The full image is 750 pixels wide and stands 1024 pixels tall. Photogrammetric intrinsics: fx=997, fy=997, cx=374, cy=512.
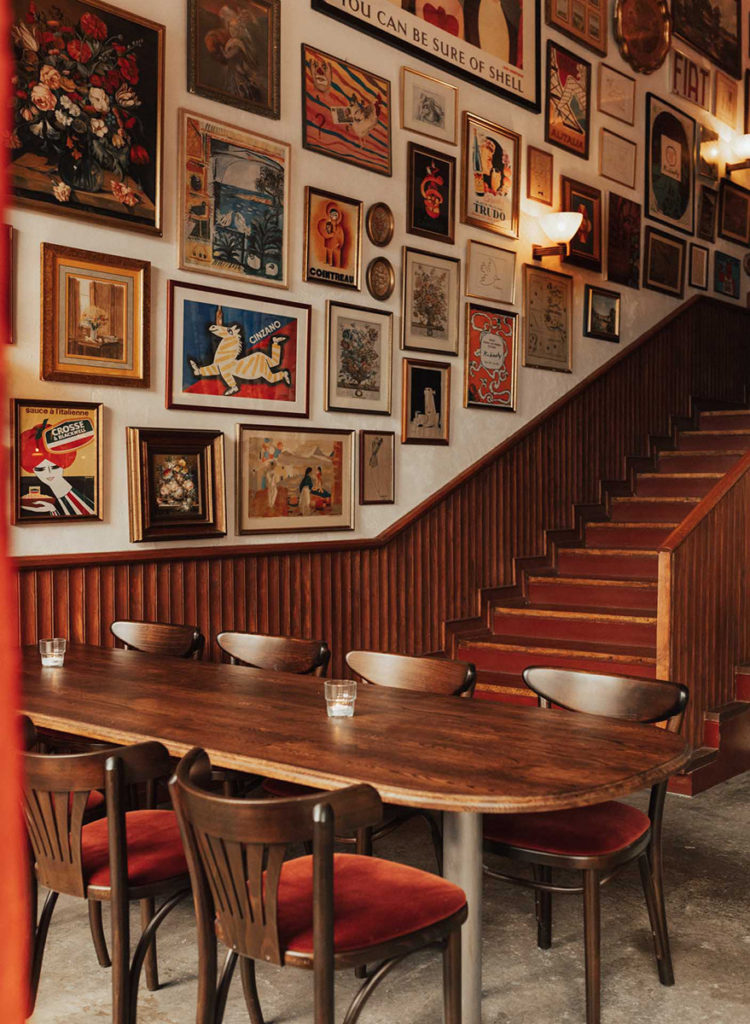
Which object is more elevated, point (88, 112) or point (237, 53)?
point (237, 53)

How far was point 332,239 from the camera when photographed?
5.36m

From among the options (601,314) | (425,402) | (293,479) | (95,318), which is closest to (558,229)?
(601,314)

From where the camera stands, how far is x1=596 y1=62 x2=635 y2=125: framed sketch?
7.47m

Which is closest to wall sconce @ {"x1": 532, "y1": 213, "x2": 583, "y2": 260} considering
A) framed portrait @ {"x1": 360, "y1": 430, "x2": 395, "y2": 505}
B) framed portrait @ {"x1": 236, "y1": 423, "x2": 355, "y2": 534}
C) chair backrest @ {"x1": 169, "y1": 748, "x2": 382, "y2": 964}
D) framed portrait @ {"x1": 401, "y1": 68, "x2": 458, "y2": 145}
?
framed portrait @ {"x1": 401, "y1": 68, "x2": 458, "y2": 145}

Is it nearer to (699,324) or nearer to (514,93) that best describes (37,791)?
(514,93)

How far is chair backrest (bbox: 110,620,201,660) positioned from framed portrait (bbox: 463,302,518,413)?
287 cm

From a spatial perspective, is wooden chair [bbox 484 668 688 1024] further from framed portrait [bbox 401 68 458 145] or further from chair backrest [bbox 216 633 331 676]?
framed portrait [bbox 401 68 458 145]

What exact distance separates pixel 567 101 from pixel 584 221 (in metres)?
0.84

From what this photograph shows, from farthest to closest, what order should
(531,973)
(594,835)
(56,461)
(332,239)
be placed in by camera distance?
(332,239) < (56,461) < (531,973) < (594,835)

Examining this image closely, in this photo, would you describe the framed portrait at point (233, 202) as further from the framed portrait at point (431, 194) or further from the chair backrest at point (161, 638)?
the chair backrest at point (161, 638)

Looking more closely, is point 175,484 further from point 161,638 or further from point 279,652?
point 279,652

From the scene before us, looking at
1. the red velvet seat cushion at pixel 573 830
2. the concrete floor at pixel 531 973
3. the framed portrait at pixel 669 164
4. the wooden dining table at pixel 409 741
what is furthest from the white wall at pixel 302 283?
the red velvet seat cushion at pixel 573 830

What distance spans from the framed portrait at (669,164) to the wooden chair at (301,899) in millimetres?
7009

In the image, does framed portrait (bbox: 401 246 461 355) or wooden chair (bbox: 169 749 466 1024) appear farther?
framed portrait (bbox: 401 246 461 355)
